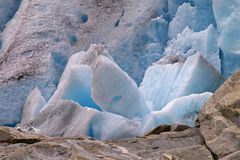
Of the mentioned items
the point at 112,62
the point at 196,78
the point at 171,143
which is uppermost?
the point at 171,143

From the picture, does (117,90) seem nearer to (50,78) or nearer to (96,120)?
(96,120)

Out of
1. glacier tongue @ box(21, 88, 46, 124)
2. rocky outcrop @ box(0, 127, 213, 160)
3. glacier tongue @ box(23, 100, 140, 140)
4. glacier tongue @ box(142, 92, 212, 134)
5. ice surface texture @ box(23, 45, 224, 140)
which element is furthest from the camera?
glacier tongue @ box(21, 88, 46, 124)

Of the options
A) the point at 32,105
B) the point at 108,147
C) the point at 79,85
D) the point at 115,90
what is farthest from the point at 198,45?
the point at 108,147

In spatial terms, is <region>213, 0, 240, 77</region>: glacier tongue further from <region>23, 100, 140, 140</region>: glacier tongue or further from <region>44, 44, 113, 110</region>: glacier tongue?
<region>23, 100, 140, 140</region>: glacier tongue

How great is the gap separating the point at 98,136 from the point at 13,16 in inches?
298

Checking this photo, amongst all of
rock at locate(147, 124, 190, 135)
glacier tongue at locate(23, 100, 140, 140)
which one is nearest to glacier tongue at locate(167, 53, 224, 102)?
glacier tongue at locate(23, 100, 140, 140)

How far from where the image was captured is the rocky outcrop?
480 cm

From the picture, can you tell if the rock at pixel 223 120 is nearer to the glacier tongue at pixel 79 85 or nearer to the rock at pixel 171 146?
the rock at pixel 171 146

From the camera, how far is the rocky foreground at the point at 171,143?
4844 millimetres

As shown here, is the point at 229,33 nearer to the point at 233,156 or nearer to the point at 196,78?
the point at 196,78

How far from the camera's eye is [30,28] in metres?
13.7

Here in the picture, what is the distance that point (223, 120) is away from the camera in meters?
5.31

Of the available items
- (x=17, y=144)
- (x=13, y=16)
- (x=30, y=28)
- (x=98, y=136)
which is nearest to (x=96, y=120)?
(x=98, y=136)

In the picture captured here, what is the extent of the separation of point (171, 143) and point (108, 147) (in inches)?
28.6
